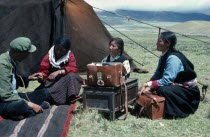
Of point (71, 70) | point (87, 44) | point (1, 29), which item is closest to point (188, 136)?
point (71, 70)

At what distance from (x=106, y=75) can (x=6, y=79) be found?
1.45 meters

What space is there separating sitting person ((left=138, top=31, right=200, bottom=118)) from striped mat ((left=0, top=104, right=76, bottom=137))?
141 cm

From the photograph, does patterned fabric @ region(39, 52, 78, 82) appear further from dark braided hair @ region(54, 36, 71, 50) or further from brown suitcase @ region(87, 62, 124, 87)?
brown suitcase @ region(87, 62, 124, 87)

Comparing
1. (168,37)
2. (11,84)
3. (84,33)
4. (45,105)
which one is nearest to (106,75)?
(168,37)

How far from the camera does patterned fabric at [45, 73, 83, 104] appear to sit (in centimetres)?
523

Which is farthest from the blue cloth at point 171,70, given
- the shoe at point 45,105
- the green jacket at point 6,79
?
the green jacket at point 6,79

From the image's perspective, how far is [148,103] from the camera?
4617 mm

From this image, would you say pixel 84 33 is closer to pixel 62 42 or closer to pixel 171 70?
pixel 62 42

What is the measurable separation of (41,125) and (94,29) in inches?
190

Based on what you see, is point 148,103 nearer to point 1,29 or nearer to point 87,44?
point 87,44

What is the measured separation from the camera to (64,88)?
530cm

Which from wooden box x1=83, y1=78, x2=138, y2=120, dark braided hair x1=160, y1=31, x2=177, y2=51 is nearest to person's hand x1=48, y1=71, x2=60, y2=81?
wooden box x1=83, y1=78, x2=138, y2=120

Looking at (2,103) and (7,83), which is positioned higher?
(7,83)

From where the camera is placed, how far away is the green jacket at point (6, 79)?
13.4 ft
